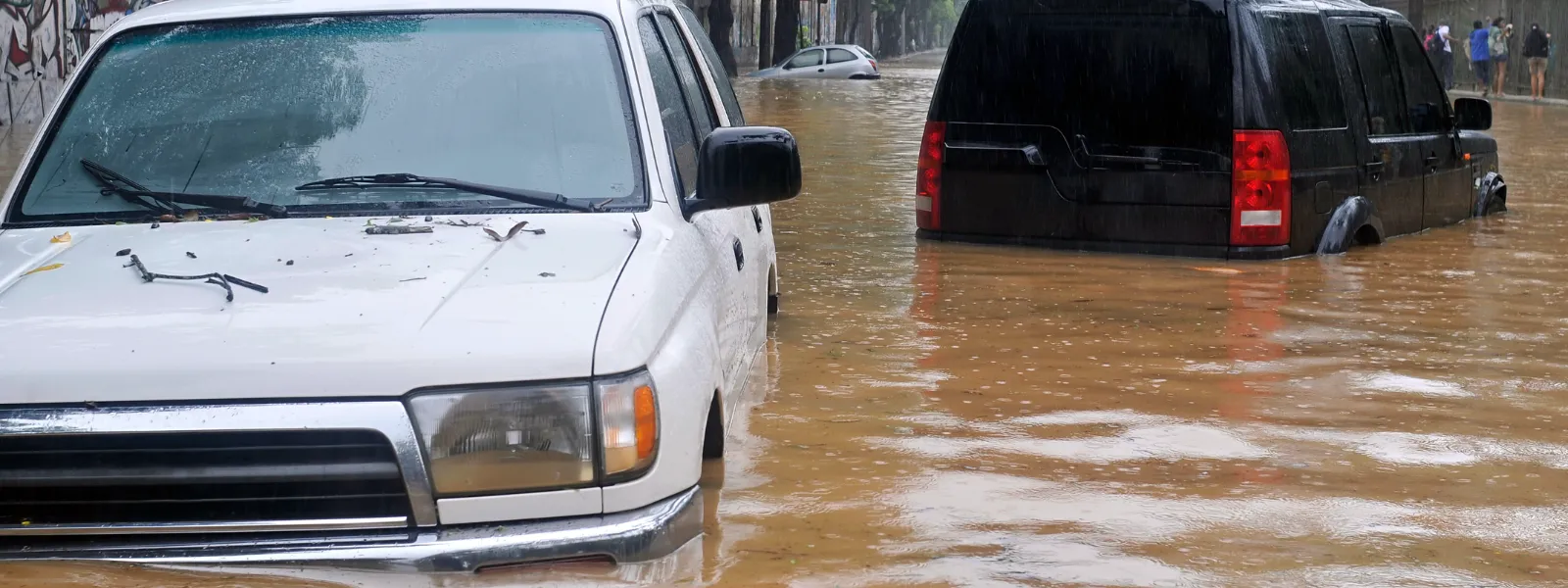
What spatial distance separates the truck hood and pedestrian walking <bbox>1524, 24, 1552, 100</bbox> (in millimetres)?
35153

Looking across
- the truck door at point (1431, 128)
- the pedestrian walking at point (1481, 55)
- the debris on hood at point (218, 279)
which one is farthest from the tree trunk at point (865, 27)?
the debris on hood at point (218, 279)

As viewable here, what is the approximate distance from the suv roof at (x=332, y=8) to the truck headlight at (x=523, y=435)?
1767 millimetres

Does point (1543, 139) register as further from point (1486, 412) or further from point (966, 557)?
point (966, 557)

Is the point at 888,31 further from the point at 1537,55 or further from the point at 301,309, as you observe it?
the point at 301,309

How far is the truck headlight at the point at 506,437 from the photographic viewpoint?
3.42m

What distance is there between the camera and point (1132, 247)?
992cm

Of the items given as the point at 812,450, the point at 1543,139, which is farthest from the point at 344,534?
the point at 1543,139

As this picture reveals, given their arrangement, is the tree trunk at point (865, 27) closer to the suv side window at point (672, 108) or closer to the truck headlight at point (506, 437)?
the suv side window at point (672, 108)

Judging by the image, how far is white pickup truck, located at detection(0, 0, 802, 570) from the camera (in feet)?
11.2

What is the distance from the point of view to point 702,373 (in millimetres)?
4008

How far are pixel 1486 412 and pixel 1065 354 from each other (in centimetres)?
165

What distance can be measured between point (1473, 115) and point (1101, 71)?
9.05 ft

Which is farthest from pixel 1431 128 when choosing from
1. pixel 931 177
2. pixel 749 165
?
pixel 749 165

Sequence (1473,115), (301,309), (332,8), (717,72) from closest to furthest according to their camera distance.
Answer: (301,309), (332,8), (717,72), (1473,115)
